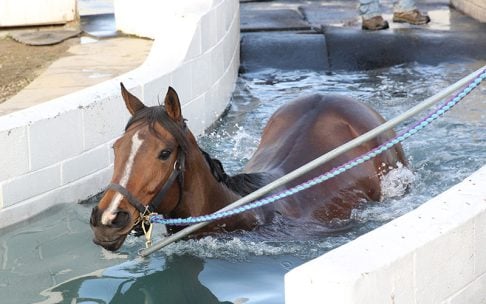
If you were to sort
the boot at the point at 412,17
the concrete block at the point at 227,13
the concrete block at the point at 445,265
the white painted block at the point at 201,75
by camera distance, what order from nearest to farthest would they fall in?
the concrete block at the point at 445,265 < the white painted block at the point at 201,75 < the concrete block at the point at 227,13 < the boot at the point at 412,17

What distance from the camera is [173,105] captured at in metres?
5.33

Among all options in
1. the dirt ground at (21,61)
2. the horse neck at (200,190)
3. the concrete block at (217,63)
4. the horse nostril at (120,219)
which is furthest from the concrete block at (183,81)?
the horse nostril at (120,219)

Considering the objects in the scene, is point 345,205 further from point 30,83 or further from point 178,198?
point 30,83

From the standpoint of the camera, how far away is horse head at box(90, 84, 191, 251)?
4.98 metres

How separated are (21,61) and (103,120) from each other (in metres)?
3.03

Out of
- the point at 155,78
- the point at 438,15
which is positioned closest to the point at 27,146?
the point at 155,78

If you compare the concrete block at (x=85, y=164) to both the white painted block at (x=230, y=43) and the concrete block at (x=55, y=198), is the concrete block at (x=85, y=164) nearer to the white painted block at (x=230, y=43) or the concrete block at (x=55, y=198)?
the concrete block at (x=55, y=198)

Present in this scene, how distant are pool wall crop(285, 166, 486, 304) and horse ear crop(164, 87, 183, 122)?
1563mm

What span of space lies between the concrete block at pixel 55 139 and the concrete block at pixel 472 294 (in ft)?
12.4

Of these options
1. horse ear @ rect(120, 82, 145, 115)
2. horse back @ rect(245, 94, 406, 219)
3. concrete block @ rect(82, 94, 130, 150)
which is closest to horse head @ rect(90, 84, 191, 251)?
horse ear @ rect(120, 82, 145, 115)

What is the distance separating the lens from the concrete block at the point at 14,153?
695 centimetres

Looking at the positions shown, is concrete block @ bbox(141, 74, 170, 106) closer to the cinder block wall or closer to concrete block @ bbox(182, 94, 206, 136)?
concrete block @ bbox(182, 94, 206, 136)

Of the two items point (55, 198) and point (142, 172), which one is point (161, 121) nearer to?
point (142, 172)

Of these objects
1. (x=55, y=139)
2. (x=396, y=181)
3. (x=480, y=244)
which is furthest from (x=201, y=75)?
(x=480, y=244)
